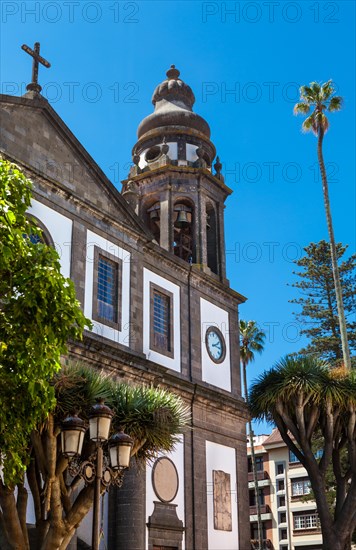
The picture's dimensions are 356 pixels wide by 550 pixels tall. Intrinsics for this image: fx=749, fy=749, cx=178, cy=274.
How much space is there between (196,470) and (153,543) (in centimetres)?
316

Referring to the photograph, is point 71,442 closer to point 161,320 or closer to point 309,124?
point 161,320

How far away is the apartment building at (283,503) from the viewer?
57.0 m

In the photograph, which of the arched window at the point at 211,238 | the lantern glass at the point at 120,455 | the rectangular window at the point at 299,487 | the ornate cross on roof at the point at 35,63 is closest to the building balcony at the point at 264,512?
the rectangular window at the point at 299,487

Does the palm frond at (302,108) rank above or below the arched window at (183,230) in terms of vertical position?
above

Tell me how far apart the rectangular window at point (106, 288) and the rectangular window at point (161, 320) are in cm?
188

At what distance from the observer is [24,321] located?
10.3 metres

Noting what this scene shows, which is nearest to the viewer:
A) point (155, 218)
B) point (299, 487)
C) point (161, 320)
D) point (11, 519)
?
point (11, 519)

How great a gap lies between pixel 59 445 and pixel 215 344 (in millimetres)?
13861

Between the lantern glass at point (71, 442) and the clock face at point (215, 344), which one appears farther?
the clock face at point (215, 344)

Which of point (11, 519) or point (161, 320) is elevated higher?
point (161, 320)

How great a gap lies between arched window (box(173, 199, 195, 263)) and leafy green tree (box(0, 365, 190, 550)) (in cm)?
1283

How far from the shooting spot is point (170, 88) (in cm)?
3053

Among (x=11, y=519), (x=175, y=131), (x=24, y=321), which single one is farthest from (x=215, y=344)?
(x=24, y=321)

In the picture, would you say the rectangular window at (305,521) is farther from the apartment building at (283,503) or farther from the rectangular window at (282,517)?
the rectangular window at (282,517)
